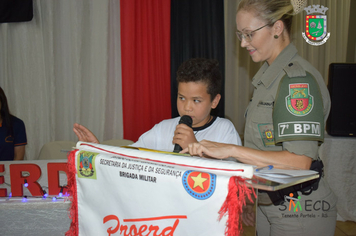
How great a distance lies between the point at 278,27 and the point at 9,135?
2.85m

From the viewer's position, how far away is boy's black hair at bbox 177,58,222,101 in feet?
5.23

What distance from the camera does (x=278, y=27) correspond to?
3.72 feet

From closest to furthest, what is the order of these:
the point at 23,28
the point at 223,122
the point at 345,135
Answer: the point at 223,122, the point at 345,135, the point at 23,28

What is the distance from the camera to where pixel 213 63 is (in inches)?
67.3

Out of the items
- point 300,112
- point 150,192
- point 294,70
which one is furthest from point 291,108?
point 150,192

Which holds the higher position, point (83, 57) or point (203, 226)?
point (83, 57)

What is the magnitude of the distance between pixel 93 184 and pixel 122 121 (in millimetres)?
2933

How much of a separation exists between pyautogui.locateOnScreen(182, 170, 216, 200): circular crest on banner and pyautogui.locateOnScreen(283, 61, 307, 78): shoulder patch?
0.50 meters

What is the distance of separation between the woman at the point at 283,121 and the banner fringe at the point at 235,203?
0.12m

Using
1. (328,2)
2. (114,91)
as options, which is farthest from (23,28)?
(328,2)

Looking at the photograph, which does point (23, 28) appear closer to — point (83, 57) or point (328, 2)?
point (83, 57)

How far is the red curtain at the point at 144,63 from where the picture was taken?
3.64 meters

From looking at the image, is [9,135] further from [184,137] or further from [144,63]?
[184,137]

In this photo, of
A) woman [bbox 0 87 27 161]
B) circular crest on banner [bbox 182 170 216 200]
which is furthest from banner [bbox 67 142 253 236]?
woman [bbox 0 87 27 161]
